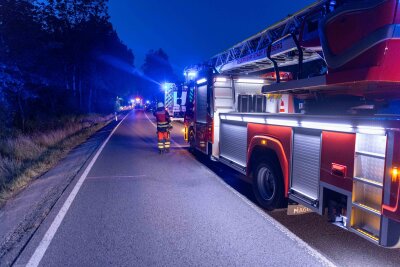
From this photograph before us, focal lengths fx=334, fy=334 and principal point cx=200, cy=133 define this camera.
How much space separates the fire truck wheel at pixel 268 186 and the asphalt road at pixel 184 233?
0.64 feet

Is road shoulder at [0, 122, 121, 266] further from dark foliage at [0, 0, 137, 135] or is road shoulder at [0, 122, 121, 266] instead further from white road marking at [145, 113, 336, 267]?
dark foliage at [0, 0, 137, 135]

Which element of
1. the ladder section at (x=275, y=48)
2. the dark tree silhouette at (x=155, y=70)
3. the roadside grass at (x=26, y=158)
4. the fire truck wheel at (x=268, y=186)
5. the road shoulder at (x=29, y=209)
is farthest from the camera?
the dark tree silhouette at (x=155, y=70)

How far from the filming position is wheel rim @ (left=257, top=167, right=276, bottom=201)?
5.71 m

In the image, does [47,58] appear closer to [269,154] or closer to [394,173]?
[269,154]

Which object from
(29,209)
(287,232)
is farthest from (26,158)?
(287,232)

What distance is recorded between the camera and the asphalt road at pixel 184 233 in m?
3.90

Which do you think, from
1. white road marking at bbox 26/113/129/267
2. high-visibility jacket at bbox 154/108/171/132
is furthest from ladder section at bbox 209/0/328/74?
→ white road marking at bbox 26/113/129/267

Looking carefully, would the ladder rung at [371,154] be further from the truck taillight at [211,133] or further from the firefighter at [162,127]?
the firefighter at [162,127]

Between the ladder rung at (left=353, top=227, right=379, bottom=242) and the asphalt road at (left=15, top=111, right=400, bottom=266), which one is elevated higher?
the ladder rung at (left=353, top=227, right=379, bottom=242)

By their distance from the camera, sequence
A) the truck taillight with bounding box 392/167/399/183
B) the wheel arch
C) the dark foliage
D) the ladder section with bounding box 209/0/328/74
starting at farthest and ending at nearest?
the dark foliage, the ladder section with bounding box 209/0/328/74, the wheel arch, the truck taillight with bounding box 392/167/399/183

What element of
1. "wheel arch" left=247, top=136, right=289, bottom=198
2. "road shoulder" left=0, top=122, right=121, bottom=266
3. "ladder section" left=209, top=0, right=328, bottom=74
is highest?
"ladder section" left=209, top=0, right=328, bottom=74

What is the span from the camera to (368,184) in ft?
11.1

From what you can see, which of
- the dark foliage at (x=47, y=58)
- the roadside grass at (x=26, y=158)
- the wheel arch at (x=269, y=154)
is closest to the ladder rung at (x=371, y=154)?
the wheel arch at (x=269, y=154)

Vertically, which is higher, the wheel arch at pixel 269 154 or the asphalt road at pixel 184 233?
the wheel arch at pixel 269 154
